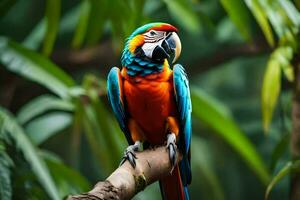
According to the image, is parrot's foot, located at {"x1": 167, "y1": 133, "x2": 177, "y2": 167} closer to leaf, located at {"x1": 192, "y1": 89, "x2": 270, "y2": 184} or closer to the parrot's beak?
the parrot's beak

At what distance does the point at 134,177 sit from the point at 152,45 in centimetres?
15

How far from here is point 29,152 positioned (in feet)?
3.64

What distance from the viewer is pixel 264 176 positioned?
145 centimetres

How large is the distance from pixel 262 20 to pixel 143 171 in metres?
0.57

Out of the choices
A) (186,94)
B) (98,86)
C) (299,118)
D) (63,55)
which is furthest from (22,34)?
(186,94)

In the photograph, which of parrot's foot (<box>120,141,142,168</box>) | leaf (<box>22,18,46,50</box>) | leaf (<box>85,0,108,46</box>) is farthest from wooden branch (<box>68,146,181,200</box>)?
leaf (<box>22,18,46,50</box>)

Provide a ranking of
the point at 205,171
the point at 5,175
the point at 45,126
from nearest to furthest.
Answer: the point at 5,175 → the point at 45,126 → the point at 205,171

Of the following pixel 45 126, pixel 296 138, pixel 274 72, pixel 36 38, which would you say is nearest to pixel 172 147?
pixel 296 138

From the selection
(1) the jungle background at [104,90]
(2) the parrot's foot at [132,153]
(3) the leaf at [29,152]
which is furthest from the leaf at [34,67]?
(2) the parrot's foot at [132,153]

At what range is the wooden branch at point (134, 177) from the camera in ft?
1.71

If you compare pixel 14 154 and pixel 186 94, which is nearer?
pixel 186 94

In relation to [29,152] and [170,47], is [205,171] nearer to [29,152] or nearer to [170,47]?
[29,152]

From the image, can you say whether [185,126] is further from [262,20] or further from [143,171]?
[262,20]

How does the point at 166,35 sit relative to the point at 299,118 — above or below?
above
